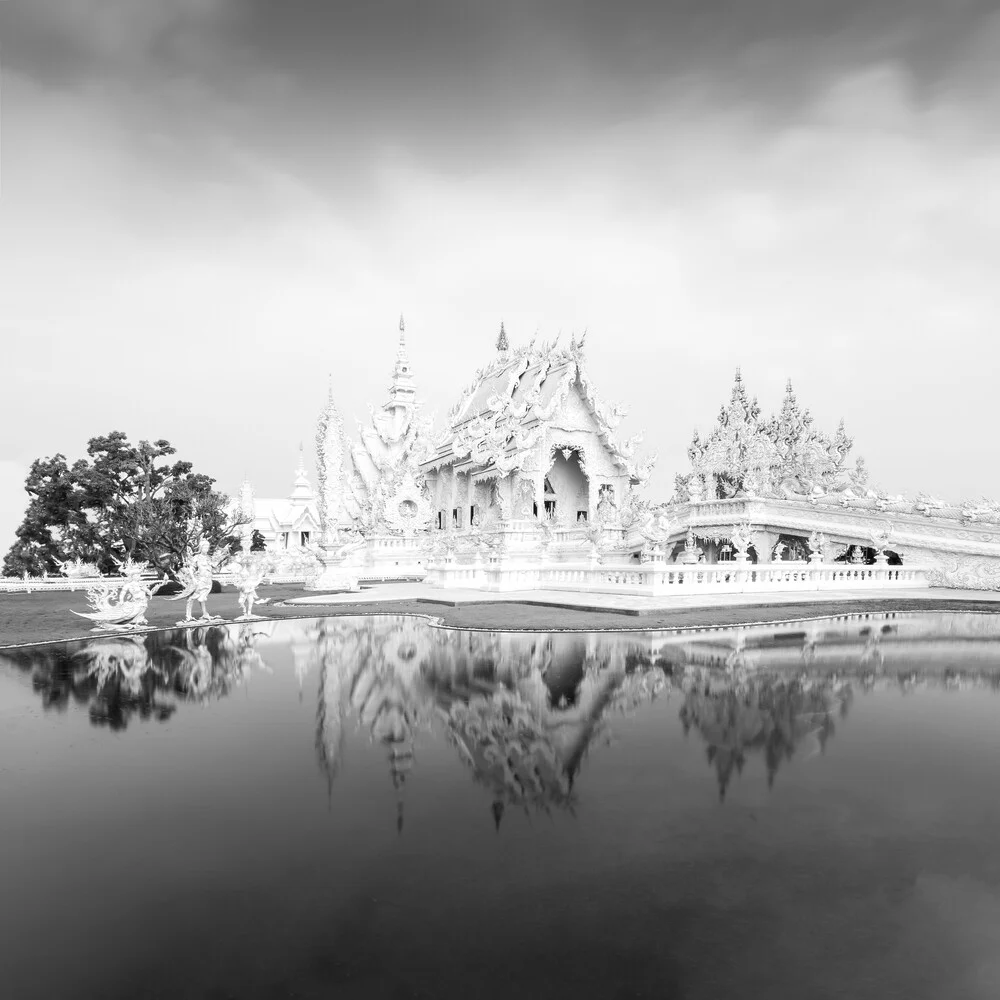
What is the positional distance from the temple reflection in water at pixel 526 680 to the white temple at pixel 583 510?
7035 mm

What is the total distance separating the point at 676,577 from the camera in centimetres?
1848

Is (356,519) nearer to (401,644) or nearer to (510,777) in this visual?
(401,644)

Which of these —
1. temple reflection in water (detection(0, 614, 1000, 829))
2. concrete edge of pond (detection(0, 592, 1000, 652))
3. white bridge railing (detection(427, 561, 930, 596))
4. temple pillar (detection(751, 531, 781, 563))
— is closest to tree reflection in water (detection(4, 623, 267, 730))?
temple reflection in water (detection(0, 614, 1000, 829))

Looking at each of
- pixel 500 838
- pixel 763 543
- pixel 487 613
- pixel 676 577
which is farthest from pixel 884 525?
pixel 500 838

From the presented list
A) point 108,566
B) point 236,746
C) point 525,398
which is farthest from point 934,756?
point 108,566

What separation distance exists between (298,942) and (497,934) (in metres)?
0.94

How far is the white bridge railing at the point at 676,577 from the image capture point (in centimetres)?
1838

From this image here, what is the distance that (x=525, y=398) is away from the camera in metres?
29.5

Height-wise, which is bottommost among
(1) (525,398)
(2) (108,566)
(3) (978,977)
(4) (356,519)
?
(3) (978,977)

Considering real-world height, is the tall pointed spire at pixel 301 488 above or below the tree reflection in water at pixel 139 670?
above

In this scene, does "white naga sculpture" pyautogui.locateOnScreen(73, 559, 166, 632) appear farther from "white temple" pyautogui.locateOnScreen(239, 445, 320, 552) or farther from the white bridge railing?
"white temple" pyautogui.locateOnScreen(239, 445, 320, 552)

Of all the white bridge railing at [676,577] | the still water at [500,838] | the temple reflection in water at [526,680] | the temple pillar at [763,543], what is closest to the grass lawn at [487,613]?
the temple reflection in water at [526,680]

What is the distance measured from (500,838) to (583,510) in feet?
88.6

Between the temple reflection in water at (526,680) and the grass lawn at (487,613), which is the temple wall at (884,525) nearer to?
the grass lawn at (487,613)
